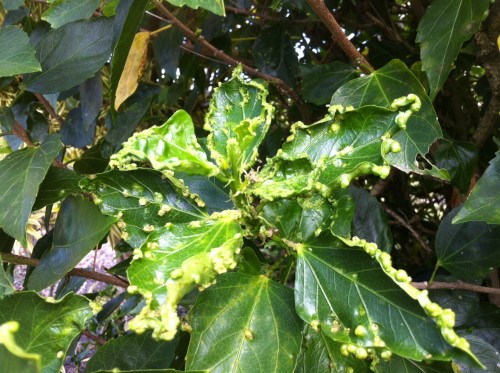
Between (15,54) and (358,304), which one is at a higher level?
(15,54)

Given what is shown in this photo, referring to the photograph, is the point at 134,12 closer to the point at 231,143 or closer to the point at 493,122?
the point at 231,143

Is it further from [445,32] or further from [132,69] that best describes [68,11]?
[445,32]

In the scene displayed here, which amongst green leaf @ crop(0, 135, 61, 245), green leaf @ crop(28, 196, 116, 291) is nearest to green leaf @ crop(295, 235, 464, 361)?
green leaf @ crop(28, 196, 116, 291)

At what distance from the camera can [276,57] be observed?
3.86 feet

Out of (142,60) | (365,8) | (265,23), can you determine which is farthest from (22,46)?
(365,8)

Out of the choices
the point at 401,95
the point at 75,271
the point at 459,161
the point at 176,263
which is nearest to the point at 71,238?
the point at 75,271

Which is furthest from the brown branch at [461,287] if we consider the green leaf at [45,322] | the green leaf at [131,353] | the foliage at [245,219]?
the green leaf at [45,322]

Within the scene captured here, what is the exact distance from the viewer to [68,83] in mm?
809

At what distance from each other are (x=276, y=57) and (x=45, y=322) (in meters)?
0.84

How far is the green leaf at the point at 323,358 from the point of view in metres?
0.55

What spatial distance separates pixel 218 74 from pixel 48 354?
42.7 inches

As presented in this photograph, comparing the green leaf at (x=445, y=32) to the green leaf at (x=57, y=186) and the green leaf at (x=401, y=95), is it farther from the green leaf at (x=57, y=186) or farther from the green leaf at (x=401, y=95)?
the green leaf at (x=57, y=186)

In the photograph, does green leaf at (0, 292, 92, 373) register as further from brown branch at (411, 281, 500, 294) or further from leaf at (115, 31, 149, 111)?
leaf at (115, 31, 149, 111)

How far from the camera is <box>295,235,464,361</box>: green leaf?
1.43 ft
